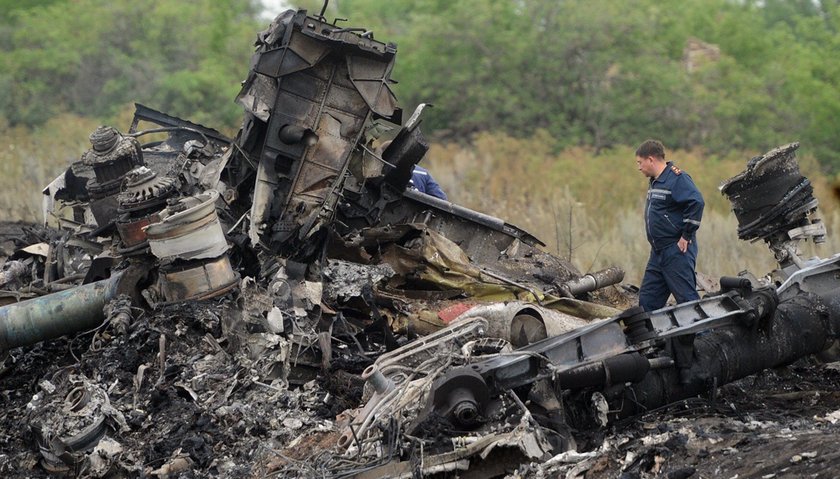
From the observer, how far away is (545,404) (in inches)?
246

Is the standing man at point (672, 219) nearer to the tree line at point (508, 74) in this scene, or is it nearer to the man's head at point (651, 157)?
the man's head at point (651, 157)

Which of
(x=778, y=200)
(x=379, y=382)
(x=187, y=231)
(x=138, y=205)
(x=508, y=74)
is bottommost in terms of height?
(x=379, y=382)

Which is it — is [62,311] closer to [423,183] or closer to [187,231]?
[187,231]

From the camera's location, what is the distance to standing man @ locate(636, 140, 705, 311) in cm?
799

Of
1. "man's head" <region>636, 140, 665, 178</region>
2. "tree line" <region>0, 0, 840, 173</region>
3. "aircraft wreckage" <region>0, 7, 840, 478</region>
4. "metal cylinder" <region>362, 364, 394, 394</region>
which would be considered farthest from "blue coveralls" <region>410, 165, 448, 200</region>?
"tree line" <region>0, 0, 840, 173</region>

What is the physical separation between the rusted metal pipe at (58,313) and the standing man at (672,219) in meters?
3.92

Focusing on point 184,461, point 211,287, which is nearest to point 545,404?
point 184,461

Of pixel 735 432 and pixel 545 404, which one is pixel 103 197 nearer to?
pixel 545 404

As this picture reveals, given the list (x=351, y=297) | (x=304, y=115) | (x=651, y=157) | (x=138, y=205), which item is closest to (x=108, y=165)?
(x=138, y=205)

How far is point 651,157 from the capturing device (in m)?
8.09

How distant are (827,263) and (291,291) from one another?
154 inches

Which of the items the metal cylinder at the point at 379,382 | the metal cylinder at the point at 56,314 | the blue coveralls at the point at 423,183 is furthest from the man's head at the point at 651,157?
the metal cylinder at the point at 56,314

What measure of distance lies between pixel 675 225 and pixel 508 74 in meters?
22.0

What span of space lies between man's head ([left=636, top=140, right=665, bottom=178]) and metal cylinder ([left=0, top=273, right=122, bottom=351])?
398 centimetres
